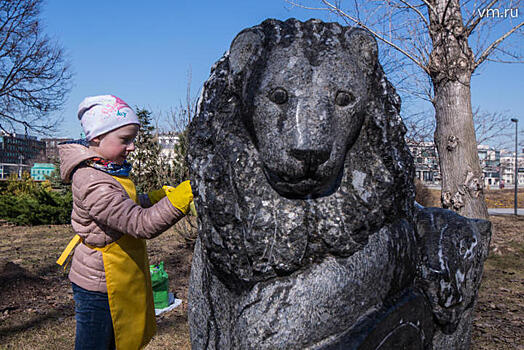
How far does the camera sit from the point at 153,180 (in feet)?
33.1

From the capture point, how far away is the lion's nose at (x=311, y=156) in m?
1.36

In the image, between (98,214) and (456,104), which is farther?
(456,104)

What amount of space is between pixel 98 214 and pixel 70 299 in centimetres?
458

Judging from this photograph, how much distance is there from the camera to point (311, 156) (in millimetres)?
1369

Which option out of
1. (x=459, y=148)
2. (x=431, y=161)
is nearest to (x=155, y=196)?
(x=459, y=148)

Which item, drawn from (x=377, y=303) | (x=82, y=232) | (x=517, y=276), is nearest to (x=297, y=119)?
(x=377, y=303)

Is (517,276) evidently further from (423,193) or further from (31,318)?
(31,318)

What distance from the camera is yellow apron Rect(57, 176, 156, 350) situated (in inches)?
83.4

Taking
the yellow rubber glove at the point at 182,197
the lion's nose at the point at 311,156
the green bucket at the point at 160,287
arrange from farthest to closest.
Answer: the green bucket at the point at 160,287 < the yellow rubber glove at the point at 182,197 < the lion's nose at the point at 311,156

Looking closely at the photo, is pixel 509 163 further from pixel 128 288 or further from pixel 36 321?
pixel 128 288

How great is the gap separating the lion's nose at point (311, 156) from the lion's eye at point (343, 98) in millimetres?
187

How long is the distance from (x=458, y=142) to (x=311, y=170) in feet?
19.6

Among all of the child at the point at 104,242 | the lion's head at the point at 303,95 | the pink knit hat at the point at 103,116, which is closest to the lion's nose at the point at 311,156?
the lion's head at the point at 303,95

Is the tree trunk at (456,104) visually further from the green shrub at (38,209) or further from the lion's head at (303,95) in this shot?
the green shrub at (38,209)
